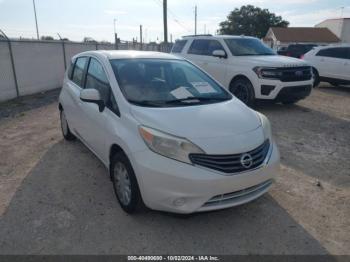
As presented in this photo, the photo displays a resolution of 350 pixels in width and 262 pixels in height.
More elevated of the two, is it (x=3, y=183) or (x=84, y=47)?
(x=84, y=47)

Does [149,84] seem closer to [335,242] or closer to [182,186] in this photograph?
[182,186]

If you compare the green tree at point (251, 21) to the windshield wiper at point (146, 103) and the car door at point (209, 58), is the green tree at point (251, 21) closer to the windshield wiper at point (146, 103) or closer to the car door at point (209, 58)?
the car door at point (209, 58)

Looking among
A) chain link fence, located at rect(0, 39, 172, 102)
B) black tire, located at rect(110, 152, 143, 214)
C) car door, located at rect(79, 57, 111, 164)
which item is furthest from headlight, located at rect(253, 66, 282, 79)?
chain link fence, located at rect(0, 39, 172, 102)

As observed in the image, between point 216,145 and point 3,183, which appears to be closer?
point 216,145

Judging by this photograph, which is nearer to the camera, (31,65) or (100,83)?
(100,83)

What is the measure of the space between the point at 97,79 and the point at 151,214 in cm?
194

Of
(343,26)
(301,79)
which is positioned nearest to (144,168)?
(301,79)

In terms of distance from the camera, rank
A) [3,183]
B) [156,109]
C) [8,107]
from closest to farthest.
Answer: [156,109] < [3,183] < [8,107]

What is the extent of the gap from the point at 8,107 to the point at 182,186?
801 cm

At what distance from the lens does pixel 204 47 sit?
31.5ft

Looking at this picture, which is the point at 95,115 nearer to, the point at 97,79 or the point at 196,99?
the point at 97,79

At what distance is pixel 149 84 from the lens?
3.99 meters

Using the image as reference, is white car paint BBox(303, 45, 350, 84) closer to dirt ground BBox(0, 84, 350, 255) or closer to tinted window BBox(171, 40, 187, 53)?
tinted window BBox(171, 40, 187, 53)

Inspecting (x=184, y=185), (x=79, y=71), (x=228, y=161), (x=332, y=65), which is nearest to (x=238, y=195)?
(x=228, y=161)
